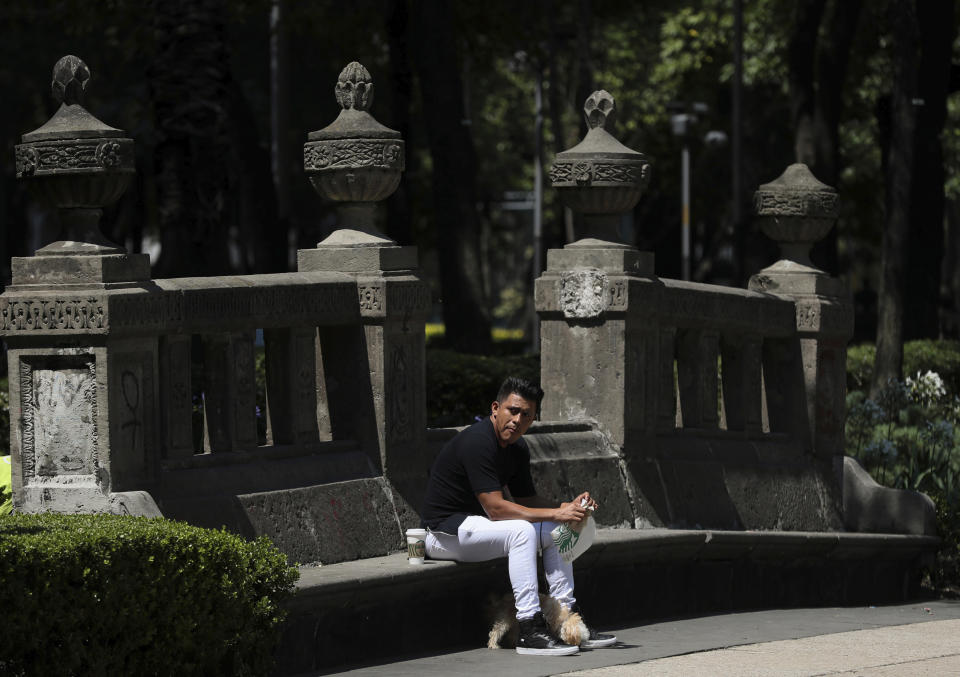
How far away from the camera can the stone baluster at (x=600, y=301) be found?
10.6 meters

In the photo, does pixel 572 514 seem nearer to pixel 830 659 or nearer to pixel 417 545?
pixel 417 545

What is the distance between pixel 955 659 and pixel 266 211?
16458 millimetres

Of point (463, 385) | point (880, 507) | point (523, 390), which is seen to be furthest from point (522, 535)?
point (463, 385)

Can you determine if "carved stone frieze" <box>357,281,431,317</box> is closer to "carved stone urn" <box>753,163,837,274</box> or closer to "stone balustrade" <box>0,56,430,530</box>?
"stone balustrade" <box>0,56,430,530</box>

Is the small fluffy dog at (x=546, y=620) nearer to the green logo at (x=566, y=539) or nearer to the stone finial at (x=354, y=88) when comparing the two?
the green logo at (x=566, y=539)

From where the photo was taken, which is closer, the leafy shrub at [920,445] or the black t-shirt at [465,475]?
the black t-shirt at [465,475]

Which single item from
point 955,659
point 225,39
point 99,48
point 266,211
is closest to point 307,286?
point 955,659

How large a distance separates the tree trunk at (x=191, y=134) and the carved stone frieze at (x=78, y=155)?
6711 millimetres

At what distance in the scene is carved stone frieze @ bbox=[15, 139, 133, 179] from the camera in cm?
797

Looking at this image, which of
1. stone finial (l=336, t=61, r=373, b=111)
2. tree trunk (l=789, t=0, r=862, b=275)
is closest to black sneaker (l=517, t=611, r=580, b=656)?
stone finial (l=336, t=61, r=373, b=111)

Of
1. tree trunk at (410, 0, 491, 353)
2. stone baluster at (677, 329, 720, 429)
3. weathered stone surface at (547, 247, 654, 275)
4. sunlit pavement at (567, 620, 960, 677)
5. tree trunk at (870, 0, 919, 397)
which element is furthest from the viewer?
tree trunk at (410, 0, 491, 353)

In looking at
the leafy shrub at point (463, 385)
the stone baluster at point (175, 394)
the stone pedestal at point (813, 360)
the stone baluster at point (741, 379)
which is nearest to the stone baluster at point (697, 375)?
the stone baluster at point (741, 379)

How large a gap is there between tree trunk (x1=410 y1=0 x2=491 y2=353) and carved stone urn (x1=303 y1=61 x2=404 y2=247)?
35.8ft

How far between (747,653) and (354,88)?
11.6ft
